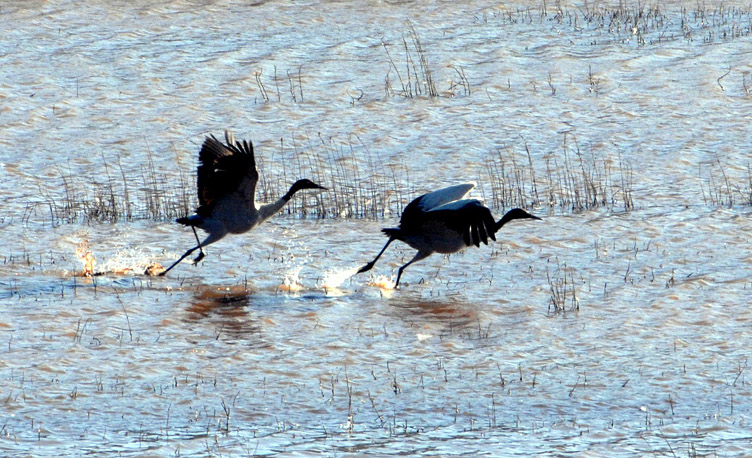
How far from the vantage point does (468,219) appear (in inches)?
375

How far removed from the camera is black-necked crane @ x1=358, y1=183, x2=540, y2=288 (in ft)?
31.1

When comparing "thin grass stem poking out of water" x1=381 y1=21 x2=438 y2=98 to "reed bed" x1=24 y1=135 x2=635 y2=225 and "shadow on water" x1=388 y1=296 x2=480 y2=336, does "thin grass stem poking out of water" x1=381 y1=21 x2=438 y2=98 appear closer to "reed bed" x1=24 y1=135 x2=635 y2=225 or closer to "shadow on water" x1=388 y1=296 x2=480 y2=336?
"reed bed" x1=24 y1=135 x2=635 y2=225

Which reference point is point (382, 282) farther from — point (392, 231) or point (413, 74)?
point (413, 74)

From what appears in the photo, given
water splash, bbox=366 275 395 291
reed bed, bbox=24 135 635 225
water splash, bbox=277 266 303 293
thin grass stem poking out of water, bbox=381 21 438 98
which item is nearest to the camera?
water splash, bbox=277 266 303 293

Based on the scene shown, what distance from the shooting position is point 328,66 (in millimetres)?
17531

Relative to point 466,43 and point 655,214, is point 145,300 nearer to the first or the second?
point 655,214

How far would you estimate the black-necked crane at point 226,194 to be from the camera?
9828mm

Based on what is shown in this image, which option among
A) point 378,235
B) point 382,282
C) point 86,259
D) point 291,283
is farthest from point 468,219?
point 86,259

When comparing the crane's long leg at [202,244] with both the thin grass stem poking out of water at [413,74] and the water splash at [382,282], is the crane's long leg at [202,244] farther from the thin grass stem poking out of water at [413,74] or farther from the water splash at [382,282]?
the thin grass stem poking out of water at [413,74]

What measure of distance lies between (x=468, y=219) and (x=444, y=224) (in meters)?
0.35

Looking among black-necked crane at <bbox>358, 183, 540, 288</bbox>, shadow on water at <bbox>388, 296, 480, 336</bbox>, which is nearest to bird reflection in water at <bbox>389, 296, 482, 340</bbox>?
shadow on water at <bbox>388, 296, 480, 336</bbox>

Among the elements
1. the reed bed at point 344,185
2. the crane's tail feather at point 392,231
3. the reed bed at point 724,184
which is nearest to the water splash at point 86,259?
the reed bed at point 344,185

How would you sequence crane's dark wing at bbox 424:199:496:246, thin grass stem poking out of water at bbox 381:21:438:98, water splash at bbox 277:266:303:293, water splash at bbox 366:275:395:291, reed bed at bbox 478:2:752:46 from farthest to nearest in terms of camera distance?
reed bed at bbox 478:2:752:46 < thin grass stem poking out of water at bbox 381:21:438:98 < water splash at bbox 366:275:395:291 < water splash at bbox 277:266:303:293 < crane's dark wing at bbox 424:199:496:246

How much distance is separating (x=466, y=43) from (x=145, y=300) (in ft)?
35.1
